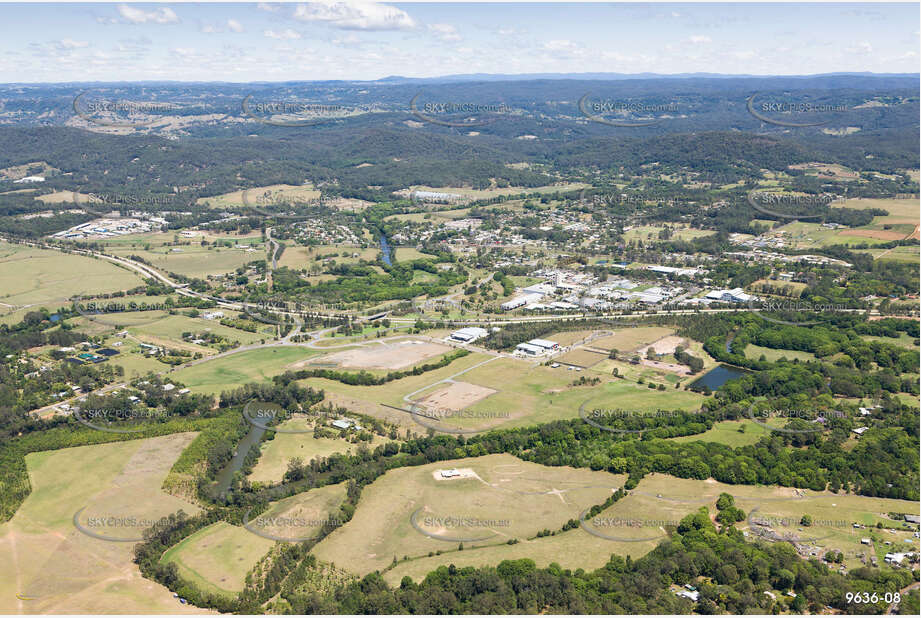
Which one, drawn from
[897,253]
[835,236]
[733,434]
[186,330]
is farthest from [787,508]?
[835,236]

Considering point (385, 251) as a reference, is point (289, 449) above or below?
below

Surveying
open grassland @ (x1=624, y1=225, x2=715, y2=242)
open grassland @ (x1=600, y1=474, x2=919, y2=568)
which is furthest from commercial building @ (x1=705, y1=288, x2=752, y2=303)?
open grassland @ (x1=600, y1=474, x2=919, y2=568)

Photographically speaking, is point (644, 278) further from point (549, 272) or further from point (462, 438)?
point (462, 438)

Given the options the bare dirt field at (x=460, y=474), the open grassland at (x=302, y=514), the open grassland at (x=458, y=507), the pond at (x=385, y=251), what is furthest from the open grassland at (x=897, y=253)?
the open grassland at (x=302, y=514)

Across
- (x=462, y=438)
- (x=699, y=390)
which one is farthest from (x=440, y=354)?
(x=699, y=390)

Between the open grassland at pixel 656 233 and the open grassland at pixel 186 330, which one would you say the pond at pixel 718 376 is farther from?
the open grassland at pixel 656 233

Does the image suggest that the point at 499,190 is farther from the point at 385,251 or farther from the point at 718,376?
the point at 718,376
